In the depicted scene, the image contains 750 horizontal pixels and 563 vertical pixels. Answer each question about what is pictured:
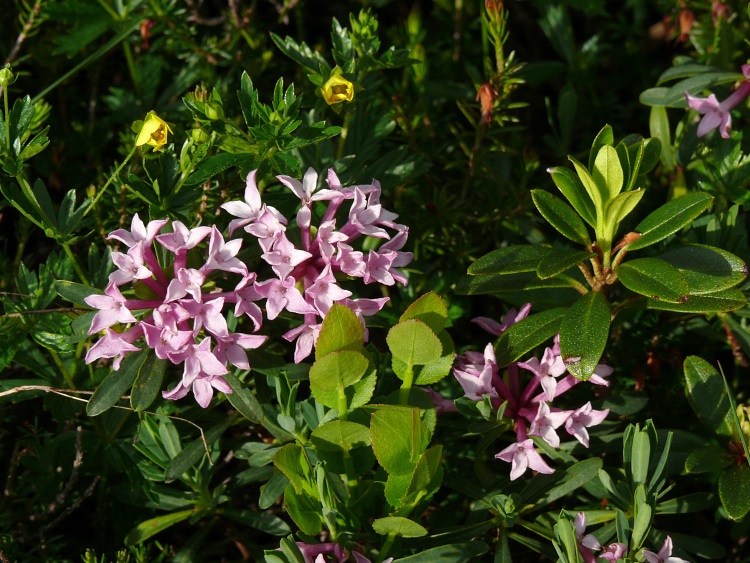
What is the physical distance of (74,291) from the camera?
2027mm

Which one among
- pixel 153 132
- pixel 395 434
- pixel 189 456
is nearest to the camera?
pixel 395 434

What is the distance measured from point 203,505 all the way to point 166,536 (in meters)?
0.52

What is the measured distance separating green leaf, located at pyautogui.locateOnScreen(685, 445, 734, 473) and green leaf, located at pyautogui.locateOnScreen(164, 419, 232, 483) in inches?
46.5

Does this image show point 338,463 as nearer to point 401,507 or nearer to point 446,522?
point 401,507

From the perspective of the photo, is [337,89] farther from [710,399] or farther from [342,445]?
A: [710,399]

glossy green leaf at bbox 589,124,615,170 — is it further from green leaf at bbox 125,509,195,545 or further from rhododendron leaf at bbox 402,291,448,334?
green leaf at bbox 125,509,195,545

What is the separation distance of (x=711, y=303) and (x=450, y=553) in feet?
2.76

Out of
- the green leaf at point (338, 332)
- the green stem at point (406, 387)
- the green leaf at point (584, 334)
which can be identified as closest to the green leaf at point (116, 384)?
the green leaf at point (338, 332)

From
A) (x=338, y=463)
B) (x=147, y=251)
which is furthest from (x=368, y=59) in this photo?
(x=338, y=463)

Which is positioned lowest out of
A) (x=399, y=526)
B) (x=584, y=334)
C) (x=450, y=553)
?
(x=450, y=553)

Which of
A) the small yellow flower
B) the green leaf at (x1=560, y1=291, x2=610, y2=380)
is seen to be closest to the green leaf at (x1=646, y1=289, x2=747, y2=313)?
the green leaf at (x1=560, y1=291, x2=610, y2=380)

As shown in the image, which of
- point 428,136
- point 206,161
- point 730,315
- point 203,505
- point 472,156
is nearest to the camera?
point 206,161

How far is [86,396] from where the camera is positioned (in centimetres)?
234

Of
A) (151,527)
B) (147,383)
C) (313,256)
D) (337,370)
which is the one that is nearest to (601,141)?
(313,256)
